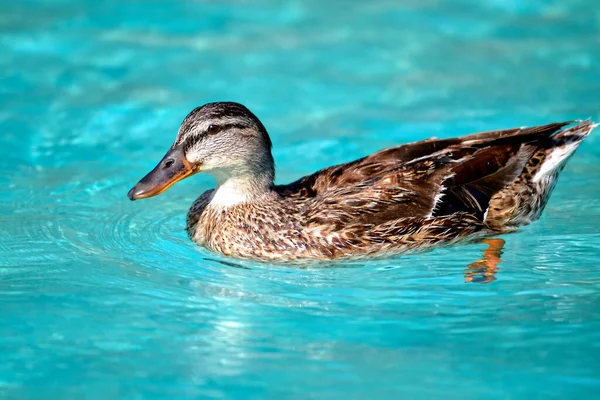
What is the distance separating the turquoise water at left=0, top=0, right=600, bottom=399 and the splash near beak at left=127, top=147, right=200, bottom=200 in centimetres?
58

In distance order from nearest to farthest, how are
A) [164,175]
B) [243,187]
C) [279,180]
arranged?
[164,175] < [243,187] < [279,180]

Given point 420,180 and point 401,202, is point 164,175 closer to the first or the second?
point 401,202

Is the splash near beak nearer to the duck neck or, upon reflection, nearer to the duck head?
the duck head

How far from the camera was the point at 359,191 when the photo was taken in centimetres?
801

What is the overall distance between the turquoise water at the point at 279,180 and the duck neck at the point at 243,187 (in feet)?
1.78

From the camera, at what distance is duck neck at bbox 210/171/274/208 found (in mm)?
8203

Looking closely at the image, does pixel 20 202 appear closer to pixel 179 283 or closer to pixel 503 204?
pixel 179 283

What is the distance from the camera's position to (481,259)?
780 centimetres

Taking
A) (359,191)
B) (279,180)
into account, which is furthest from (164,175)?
(279,180)

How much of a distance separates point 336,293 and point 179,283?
1177mm

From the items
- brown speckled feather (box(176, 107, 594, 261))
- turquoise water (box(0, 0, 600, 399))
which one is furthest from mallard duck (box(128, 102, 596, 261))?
turquoise water (box(0, 0, 600, 399))

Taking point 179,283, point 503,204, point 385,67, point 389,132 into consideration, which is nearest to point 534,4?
point 385,67

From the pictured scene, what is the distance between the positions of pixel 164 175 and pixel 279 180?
2.60 metres

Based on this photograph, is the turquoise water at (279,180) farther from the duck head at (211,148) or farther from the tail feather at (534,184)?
the duck head at (211,148)
